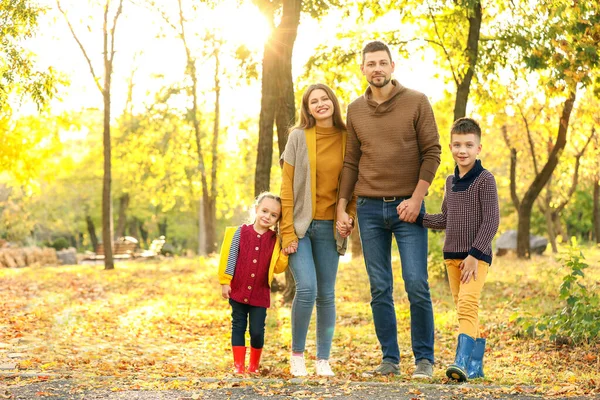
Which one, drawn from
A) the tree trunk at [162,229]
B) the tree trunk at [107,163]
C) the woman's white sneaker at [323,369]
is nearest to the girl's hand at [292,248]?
the woman's white sneaker at [323,369]

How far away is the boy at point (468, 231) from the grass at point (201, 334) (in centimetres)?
26

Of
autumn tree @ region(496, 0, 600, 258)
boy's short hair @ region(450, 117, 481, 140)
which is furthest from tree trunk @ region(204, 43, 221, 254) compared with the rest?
boy's short hair @ region(450, 117, 481, 140)

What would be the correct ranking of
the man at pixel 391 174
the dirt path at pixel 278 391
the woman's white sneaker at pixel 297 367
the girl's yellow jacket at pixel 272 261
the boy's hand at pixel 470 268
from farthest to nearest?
the girl's yellow jacket at pixel 272 261 < the woman's white sneaker at pixel 297 367 < the man at pixel 391 174 < the boy's hand at pixel 470 268 < the dirt path at pixel 278 391

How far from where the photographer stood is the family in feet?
18.7

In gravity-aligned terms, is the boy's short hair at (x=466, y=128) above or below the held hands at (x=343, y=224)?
above

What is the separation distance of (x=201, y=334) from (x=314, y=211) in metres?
4.87

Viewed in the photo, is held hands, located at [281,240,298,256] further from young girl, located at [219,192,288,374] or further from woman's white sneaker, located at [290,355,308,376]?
woman's white sneaker, located at [290,355,308,376]

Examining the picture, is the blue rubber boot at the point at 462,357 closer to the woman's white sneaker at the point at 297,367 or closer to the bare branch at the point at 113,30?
the woman's white sneaker at the point at 297,367

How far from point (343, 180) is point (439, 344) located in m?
3.55

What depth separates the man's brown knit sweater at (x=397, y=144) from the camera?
19.1 feet

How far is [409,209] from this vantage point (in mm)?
5699

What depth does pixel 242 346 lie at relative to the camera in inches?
256

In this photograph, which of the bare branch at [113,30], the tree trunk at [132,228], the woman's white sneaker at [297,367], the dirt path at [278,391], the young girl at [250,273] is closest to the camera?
the dirt path at [278,391]

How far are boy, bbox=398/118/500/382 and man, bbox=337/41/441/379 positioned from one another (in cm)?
16
